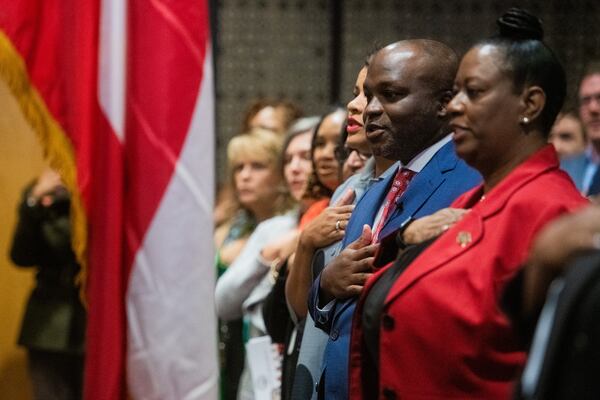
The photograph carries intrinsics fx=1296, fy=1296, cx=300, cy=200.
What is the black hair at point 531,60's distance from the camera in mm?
2762

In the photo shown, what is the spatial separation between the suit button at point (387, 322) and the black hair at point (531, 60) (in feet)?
1.72

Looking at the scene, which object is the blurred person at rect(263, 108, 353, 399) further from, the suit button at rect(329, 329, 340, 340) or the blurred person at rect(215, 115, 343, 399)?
the suit button at rect(329, 329, 340, 340)

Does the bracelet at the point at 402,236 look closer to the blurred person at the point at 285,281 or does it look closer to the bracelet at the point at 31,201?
the blurred person at the point at 285,281

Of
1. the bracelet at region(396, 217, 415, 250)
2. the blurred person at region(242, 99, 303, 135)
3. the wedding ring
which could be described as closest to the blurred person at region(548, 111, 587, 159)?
the blurred person at region(242, 99, 303, 135)

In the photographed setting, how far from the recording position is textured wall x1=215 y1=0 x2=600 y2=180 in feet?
24.5

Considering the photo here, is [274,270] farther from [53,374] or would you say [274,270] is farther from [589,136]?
[53,374]

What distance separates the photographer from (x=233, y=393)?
5555mm

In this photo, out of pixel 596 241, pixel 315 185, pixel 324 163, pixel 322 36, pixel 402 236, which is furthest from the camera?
pixel 322 36

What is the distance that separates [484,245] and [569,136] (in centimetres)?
350

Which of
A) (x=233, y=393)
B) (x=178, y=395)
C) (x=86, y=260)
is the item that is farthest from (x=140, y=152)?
(x=233, y=393)

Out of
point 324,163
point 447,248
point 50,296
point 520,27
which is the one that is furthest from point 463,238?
point 50,296

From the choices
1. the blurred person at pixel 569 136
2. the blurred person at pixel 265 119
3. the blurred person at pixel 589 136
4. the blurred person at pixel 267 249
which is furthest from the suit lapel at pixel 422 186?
the blurred person at pixel 265 119

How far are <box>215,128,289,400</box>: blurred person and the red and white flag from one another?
2.19 metres

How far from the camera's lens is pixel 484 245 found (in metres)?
2.64
